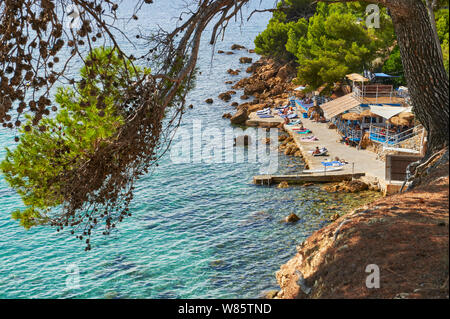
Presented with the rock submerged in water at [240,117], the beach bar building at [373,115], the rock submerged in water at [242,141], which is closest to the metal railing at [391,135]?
the beach bar building at [373,115]

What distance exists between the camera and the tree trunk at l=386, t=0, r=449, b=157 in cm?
905

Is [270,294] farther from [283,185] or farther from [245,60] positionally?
[245,60]

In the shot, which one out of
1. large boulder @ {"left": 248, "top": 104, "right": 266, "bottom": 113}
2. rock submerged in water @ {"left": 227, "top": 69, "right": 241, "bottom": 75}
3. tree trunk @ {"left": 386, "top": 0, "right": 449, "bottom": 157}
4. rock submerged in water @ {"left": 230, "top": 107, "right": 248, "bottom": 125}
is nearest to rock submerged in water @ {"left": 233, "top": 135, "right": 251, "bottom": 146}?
rock submerged in water @ {"left": 230, "top": 107, "right": 248, "bottom": 125}

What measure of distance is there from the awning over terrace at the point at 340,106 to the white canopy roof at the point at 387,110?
3.05 meters

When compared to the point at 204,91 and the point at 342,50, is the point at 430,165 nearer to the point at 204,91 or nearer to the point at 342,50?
the point at 342,50

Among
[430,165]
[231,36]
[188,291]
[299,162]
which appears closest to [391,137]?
[299,162]

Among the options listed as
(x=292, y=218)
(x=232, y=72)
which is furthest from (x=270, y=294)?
(x=232, y=72)

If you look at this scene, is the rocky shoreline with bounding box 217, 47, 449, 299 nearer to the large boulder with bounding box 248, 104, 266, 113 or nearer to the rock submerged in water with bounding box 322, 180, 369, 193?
the rock submerged in water with bounding box 322, 180, 369, 193

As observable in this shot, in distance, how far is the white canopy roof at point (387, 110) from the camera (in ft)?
93.9

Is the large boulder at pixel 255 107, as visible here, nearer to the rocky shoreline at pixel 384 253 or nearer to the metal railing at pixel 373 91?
the metal railing at pixel 373 91

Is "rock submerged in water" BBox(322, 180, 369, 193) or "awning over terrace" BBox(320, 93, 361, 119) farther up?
"awning over terrace" BBox(320, 93, 361, 119)

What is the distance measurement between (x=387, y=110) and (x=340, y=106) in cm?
526

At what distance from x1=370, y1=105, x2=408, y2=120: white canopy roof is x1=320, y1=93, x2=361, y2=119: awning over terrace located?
10.0ft

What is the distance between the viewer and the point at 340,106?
34281mm
